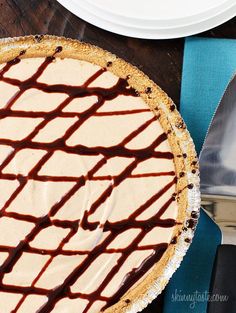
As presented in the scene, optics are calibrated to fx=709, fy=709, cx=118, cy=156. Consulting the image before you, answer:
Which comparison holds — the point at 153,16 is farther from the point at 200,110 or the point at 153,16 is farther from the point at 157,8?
the point at 200,110

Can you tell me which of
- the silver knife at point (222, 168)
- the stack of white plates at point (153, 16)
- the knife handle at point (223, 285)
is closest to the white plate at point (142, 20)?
the stack of white plates at point (153, 16)

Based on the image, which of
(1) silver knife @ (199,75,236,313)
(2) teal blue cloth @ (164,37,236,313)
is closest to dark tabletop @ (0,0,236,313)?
(2) teal blue cloth @ (164,37,236,313)

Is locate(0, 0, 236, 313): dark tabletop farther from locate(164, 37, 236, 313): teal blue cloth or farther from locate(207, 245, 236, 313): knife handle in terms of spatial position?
locate(207, 245, 236, 313): knife handle

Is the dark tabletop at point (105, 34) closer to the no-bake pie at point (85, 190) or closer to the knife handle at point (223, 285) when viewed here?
the no-bake pie at point (85, 190)

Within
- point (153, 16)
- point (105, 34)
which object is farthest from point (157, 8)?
point (105, 34)

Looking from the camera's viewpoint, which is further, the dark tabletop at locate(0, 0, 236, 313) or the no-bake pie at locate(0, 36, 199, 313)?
the dark tabletop at locate(0, 0, 236, 313)

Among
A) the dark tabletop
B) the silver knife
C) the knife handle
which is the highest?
the dark tabletop
